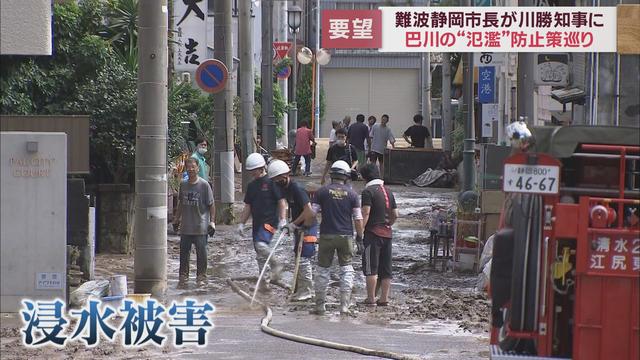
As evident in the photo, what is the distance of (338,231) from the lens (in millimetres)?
12766

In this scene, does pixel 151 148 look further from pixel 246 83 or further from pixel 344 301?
pixel 246 83

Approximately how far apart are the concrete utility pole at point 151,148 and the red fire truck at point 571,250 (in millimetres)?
5891

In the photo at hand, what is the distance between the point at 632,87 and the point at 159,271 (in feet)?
20.1

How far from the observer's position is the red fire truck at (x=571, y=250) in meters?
7.49

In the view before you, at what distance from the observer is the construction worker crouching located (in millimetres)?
12781

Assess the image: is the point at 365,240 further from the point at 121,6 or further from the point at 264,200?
the point at 121,6

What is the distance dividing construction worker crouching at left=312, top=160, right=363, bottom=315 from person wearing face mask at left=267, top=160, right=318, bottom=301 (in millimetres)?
468

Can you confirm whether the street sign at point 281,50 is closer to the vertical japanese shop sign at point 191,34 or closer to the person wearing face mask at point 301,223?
the vertical japanese shop sign at point 191,34

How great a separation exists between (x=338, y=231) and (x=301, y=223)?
727 mm

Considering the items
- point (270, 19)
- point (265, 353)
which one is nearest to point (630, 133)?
point (265, 353)

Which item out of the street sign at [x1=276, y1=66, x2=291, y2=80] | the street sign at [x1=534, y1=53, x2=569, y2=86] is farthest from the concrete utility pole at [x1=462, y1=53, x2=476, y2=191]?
the street sign at [x1=276, y1=66, x2=291, y2=80]

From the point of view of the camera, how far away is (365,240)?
44.2 feet

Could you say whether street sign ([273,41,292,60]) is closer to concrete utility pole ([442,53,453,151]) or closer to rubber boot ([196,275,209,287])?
concrete utility pole ([442,53,453,151])

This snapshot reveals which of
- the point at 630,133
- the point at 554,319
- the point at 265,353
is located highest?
the point at 630,133
